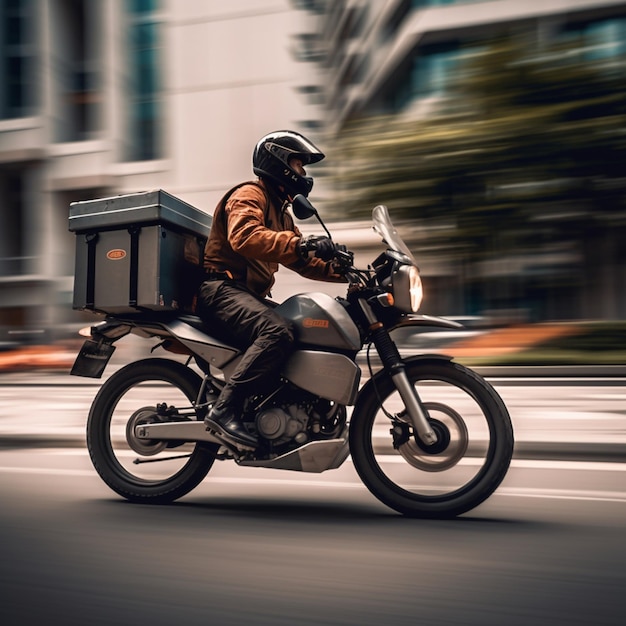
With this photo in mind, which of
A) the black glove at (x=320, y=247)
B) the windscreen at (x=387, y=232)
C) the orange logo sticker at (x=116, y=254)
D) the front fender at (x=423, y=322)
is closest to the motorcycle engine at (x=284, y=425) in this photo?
the front fender at (x=423, y=322)

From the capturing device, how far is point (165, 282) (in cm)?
459

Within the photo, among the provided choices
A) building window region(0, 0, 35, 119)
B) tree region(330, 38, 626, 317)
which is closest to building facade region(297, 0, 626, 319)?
tree region(330, 38, 626, 317)

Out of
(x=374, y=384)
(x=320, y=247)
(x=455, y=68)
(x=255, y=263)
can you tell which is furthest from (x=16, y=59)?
(x=374, y=384)

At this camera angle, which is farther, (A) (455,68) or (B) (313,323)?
(A) (455,68)

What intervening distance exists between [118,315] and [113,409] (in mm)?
467

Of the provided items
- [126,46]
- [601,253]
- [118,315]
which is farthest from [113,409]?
[126,46]

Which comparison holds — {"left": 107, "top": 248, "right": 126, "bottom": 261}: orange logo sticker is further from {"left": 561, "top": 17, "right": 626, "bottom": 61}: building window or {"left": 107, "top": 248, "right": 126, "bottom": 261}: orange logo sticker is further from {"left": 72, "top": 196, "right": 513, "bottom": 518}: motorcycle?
→ {"left": 561, "top": 17, "right": 626, "bottom": 61}: building window

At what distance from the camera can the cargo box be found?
4.55 m

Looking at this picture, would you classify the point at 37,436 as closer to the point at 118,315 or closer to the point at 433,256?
the point at 118,315

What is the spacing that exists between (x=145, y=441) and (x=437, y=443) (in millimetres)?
1444

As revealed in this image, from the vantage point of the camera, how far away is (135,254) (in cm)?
459

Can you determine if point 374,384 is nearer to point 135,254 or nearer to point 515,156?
point 135,254

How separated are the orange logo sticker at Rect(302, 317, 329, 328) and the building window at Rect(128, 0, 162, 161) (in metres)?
21.8

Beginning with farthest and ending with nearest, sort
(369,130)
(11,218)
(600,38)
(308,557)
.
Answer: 1. (11,218)
2. (369,130)
3. (600,38)
4. (308,557)
